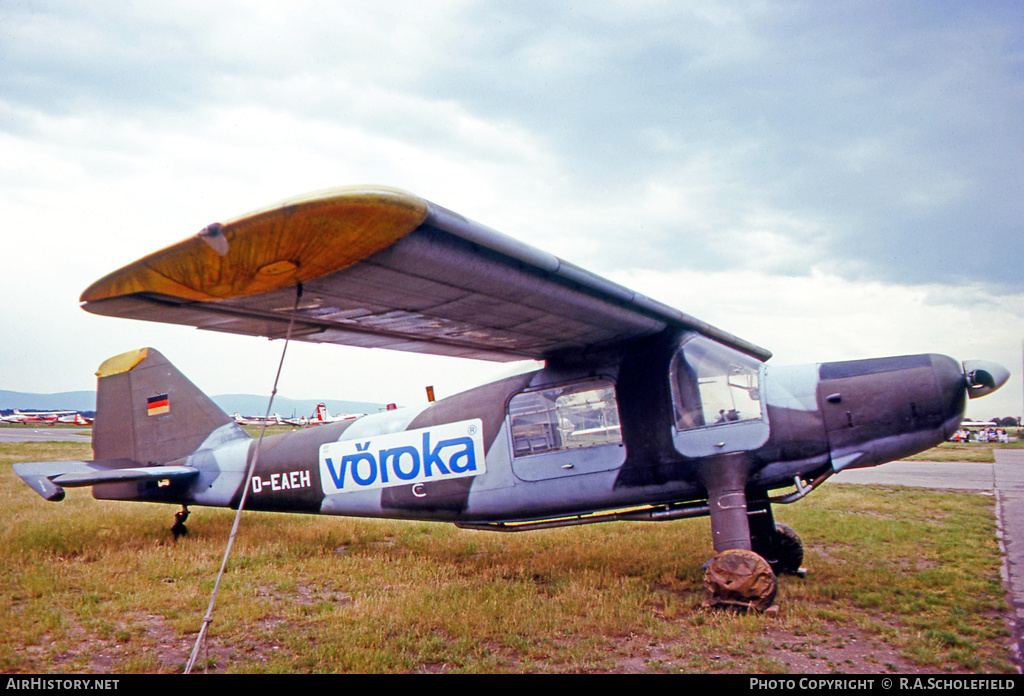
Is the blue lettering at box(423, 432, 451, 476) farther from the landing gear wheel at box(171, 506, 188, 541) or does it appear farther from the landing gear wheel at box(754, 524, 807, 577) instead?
the landing gear wheel at box(171, 506, 188, 541)

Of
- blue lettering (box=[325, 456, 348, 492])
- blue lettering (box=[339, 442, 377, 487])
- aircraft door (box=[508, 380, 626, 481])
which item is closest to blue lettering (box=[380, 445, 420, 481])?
blue lettering (box=[339, 442, 377, 487])

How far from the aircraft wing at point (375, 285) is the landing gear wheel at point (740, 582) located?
7.63 feet

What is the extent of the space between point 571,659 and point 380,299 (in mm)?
3009

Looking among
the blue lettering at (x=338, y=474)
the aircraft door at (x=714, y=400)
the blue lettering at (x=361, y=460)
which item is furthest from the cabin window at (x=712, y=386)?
the blue lettering at (x=338, y=474)

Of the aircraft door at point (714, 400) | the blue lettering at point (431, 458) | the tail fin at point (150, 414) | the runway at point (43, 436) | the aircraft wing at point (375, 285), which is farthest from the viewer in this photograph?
the runway at point (43, 436)

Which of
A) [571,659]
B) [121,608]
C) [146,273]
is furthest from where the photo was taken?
[121,608]

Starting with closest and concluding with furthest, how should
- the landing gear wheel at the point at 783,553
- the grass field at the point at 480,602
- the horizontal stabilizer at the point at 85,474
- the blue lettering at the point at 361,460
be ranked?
the grass field at the point at 480,602
the landing gear wheel at the point at 783,553
the horizontal stabilizer at the point at 85,474
the blue lettering at the point at 361,460

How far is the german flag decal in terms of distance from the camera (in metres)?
8.97

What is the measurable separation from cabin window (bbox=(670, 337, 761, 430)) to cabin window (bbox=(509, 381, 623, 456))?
2.38 feet

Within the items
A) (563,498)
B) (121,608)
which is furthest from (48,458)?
(563,498)

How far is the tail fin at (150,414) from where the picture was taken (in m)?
8.93

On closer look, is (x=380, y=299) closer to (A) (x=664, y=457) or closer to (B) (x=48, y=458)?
(A) (x=664, y=457)

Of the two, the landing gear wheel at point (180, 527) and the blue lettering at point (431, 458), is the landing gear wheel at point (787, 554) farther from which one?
the landing gear wheel at point (180, 527)

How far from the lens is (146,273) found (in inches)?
137
